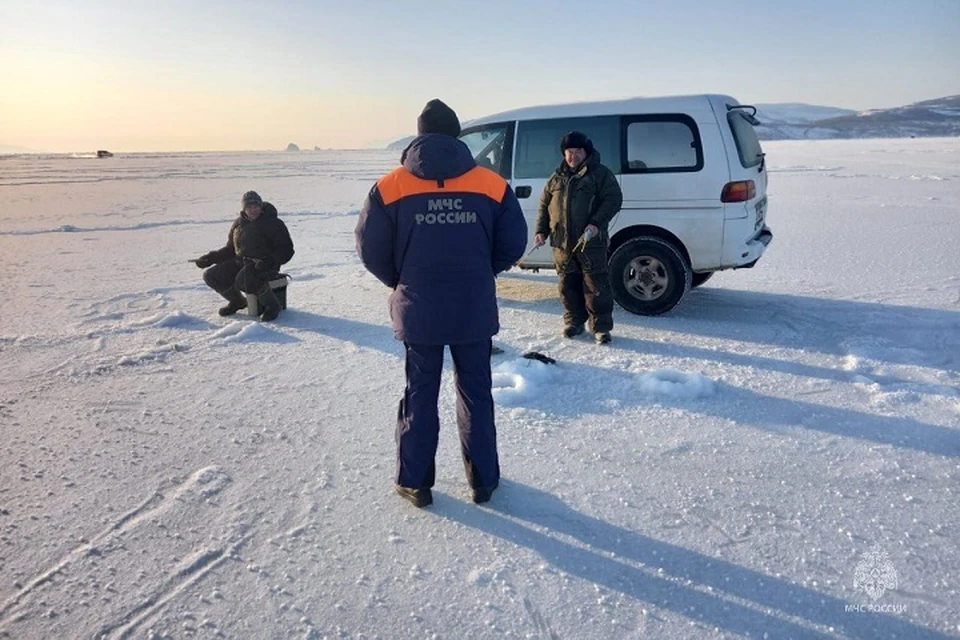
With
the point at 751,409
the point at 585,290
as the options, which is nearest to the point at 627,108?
the point at 585,290

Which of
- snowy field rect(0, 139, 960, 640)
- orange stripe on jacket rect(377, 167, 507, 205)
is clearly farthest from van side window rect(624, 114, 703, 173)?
orange stripe on jacket rect(377, 167, 507, 205)

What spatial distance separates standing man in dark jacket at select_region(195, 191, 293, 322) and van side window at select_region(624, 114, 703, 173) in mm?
3477

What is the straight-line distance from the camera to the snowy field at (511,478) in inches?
97.7

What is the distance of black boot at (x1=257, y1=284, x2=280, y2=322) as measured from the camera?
6.38 m

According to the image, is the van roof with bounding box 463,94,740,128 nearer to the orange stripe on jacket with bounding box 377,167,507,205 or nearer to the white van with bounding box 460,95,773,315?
the white van with bounding box 460,95,773,315

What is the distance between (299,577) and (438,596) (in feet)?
1.93

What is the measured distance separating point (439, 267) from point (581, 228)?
2703mm

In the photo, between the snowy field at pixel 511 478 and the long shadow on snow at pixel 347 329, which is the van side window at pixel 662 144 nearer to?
the snowy field at pixel 511 478

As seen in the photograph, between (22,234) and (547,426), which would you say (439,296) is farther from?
(22,234)

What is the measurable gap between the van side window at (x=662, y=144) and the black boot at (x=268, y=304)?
12.1 ft

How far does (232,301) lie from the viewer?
6.61 meters

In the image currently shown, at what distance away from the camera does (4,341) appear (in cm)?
586

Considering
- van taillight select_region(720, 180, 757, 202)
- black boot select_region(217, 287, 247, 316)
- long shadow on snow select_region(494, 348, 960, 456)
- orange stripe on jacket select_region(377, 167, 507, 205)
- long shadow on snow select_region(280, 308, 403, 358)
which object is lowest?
long shadow on snow select_region(494, 348, 960, 456)

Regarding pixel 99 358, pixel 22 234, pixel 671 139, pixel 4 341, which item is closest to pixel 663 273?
pixel 671 139
